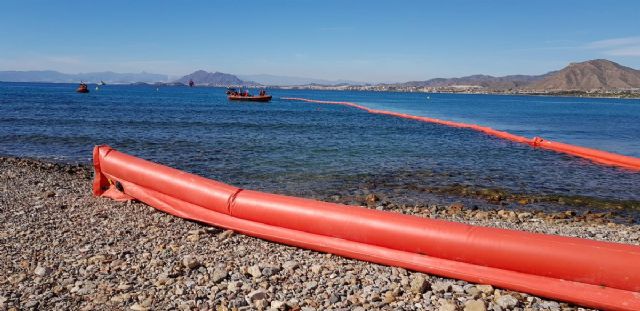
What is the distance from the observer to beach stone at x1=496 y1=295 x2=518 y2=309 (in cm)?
479

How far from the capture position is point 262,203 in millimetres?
6812

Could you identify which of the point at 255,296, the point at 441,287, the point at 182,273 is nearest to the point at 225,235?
the point at 182,273

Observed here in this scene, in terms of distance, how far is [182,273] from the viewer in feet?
18.0

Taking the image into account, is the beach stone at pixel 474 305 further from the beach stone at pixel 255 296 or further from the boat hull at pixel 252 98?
the boat hull at pixel 252 98

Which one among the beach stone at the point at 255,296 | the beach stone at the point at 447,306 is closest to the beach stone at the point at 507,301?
the beach stone at the point at 447,306

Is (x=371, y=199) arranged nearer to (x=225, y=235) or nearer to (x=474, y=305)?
(x=225, y=235)

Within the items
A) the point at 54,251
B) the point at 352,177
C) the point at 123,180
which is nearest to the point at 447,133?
the point at 352,177

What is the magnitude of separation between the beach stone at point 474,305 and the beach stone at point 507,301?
23 centimetres

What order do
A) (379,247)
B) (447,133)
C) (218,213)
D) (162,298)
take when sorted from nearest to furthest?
(162,298), (379,247), (218,213), (447,133)

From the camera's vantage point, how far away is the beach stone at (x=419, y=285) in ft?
16.6

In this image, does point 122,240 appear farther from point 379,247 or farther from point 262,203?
point 379,247

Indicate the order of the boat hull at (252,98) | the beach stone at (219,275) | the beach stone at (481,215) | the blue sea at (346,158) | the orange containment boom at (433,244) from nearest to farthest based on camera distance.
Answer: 1. the orange containment boom at (433,244)
2. the beach stone at (219,275)
3. the beach stone at (481,215)
4. the blue sea at (346,158)
5. the boat hull at (252,98)

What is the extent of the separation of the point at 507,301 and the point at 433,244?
1018 millimetres

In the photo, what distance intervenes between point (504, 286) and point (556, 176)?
11.1 metres
